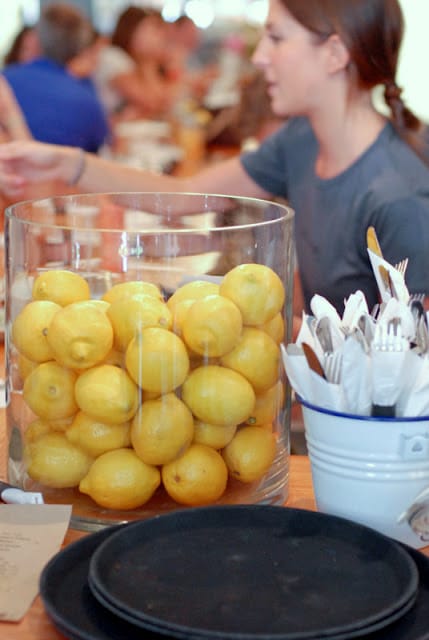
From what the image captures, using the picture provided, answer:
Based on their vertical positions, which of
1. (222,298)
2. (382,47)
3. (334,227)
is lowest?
(334,227)

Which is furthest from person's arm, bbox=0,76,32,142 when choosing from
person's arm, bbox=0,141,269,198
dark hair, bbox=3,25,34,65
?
dark hair, bbox=3,25,34,65

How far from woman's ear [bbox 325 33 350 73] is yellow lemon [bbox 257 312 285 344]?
1213mm

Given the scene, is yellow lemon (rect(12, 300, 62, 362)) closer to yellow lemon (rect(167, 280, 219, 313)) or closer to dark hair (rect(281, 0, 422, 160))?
yellow lemon (rect(167, 280, 219, 313))

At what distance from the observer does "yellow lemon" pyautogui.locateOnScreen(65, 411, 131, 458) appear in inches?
31.8

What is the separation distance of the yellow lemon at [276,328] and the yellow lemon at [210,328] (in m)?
0.04

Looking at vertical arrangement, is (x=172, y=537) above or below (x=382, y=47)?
below

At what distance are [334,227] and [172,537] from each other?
133 cm

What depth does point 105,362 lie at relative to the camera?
81cm

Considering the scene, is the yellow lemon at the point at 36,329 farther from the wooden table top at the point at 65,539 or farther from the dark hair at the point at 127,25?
the dark hair at the point at 127,25

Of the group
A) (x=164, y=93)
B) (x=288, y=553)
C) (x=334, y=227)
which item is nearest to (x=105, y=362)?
(x=288, y=553)

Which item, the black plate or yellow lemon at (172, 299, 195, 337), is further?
yellow lemon at (172, 299, 195, 337)

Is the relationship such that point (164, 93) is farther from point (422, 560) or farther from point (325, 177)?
point (422, 560)

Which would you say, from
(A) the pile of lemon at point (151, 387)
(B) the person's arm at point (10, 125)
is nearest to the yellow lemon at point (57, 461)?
(A) the pile of lemon at point (151, 387)

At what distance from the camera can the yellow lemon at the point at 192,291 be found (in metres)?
0.82
